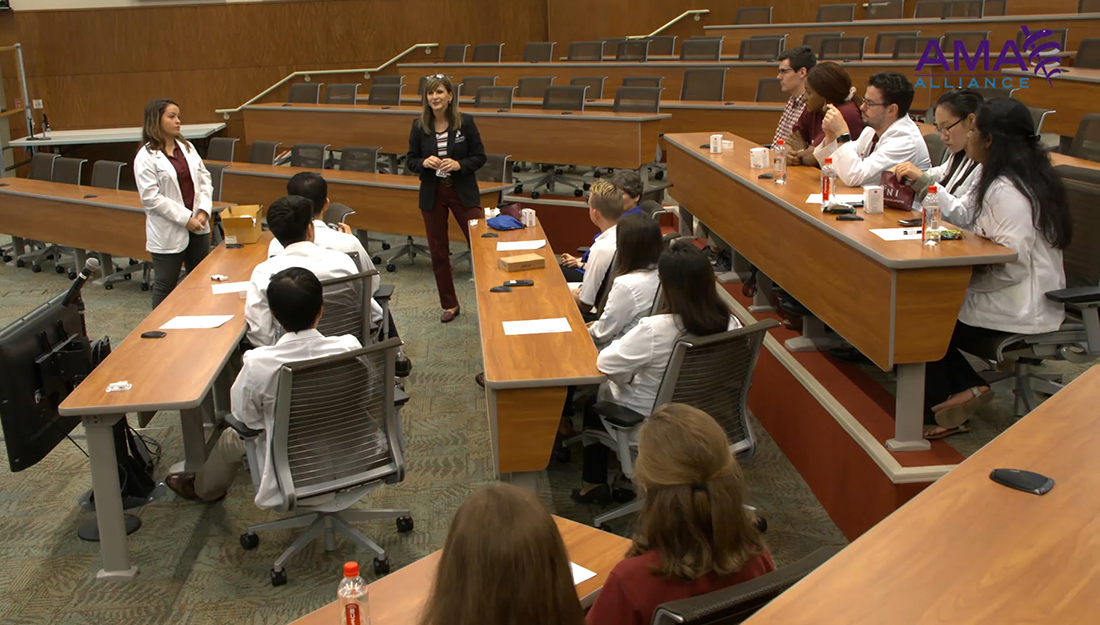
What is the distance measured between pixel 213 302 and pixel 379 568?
1.77m

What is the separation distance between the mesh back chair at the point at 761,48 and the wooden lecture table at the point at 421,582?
377 inches

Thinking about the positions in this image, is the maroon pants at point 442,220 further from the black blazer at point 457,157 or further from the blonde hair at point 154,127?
the blonde hair at point 154,127

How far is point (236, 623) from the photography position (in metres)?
3.51

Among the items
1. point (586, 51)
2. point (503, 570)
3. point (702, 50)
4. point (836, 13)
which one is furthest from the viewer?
point (836, 13)

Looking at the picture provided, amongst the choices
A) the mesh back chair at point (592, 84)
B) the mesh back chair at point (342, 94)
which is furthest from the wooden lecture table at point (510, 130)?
the mesh back chair at point (592, 84)

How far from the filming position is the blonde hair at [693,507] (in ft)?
6.80

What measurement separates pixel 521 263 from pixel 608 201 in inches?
22.2

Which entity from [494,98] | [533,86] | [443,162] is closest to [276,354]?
[443,162]

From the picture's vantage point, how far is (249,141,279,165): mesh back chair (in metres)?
9.62

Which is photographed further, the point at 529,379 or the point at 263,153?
the point at 263,153

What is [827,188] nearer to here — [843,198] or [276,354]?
[843,198]

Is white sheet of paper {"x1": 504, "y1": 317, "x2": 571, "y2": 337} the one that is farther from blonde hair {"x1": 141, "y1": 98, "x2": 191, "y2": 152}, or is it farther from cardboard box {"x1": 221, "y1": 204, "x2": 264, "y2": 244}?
blonde hair {"x1": 141, "y1": 98, "x2": 191, "y2": 152}

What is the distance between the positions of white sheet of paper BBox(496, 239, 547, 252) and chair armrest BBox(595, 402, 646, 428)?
77.0 inches

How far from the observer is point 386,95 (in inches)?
446
